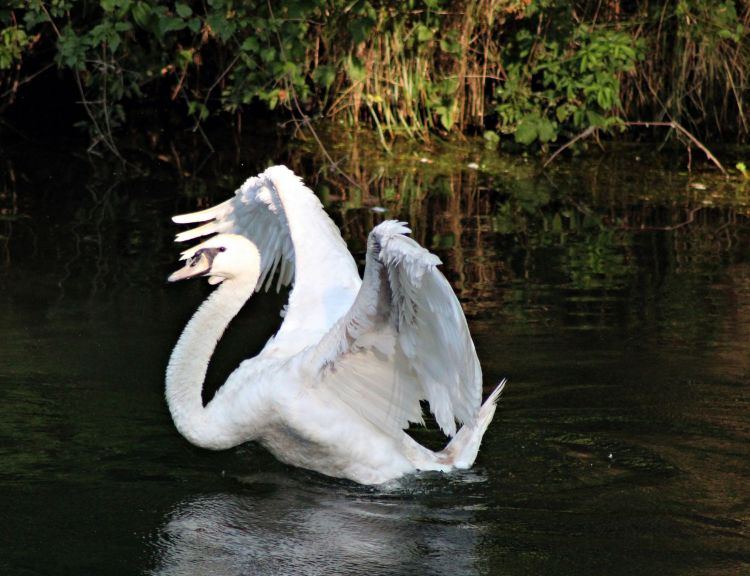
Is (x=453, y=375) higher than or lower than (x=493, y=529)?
higher

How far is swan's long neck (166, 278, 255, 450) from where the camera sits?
18.0 ft

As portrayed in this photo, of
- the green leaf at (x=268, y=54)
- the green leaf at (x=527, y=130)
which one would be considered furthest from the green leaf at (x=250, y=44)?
the green leaf at (x=527, y=130)

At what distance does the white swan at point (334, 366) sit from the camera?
4879 mm

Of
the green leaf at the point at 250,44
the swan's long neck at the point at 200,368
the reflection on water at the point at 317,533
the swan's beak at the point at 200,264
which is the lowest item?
the reflection on water at the point at 317,533

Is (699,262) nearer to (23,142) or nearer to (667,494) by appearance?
(667,494)

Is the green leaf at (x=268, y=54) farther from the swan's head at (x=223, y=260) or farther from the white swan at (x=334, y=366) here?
the swan's head at (x=223, y=260)

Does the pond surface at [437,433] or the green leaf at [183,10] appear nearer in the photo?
the pond surface at [437,433]

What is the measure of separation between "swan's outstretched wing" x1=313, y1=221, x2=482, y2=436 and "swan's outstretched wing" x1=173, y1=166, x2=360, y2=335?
19.6 inches

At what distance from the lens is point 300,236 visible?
20.6ft

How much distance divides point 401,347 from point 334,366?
360mm

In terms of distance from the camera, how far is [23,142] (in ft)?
39.8

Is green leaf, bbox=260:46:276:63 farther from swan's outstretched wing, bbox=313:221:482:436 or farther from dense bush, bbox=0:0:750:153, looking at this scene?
swan's outstretched wing, bbox=313:221:482:436

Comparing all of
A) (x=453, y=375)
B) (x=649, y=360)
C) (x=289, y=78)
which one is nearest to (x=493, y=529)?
(x=453, y=375)

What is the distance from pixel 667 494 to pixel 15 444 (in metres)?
2.81
